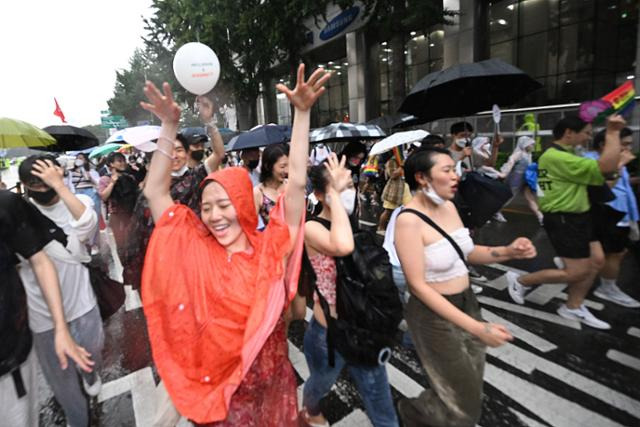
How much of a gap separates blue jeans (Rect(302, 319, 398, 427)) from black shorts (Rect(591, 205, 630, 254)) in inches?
125

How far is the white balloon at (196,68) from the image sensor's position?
330cm

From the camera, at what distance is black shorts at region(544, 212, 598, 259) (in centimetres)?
370

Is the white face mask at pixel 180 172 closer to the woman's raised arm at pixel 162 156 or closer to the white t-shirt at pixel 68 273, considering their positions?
the white t-shirt at pixel 68 273

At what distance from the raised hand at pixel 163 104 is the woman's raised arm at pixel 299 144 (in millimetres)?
527

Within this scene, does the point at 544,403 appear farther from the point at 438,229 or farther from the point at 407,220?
the point at 407,220

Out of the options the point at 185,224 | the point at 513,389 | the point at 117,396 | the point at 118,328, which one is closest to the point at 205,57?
the point at 185,224

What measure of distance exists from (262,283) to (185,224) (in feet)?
1.52

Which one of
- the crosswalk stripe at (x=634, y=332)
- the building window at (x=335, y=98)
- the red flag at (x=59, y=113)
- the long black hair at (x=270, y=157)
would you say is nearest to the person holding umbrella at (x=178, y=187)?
the long black hair at (x=270, y=157)

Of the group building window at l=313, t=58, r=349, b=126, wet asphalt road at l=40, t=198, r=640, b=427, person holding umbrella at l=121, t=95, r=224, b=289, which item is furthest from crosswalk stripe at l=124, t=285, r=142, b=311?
building window at l=313, t=58, r=349, b=126

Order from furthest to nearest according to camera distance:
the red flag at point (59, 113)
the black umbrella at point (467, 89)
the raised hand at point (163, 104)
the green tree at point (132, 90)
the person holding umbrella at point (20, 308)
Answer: the green tree at point (132, 90) < the red flag at point (59, 113) < the black umbrella at point (467, 89) < the person holding umbrella at point (20, 308) < the raised hand at point (163, 104)

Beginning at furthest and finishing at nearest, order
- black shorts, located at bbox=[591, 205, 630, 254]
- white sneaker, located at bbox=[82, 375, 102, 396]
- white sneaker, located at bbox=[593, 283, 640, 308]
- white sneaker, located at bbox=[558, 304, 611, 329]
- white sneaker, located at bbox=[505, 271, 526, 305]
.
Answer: white sneaker, located at bbox=[505, 271, 526, 305]
white sneaker, located at bbox=[593, 283, 640, 308]
black shorts, located at bbox=[591, 205, 630, 254]
white sneaker, located at bbox=[558, 304, 611, 329]
white sneaker, located at bbox=[82, 375, 102, 396]

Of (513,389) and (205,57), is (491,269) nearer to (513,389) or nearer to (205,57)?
(513,389)

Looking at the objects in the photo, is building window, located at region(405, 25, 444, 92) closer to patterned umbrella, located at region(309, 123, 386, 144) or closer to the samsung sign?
the samsung sign

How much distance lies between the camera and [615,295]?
4.29m
